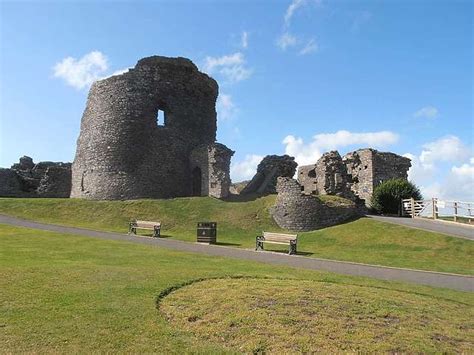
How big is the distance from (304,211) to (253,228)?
3175 millimetres

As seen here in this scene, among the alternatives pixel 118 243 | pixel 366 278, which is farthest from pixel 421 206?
pixel 118 243

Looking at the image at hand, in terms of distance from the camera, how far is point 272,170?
33625 millimetres

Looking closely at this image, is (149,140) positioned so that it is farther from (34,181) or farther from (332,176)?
(332,176)

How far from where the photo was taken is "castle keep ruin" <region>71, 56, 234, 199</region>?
108 ft

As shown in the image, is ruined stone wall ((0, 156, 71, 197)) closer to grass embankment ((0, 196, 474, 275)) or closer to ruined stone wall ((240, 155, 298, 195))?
grass embankment ((0, 196, 474, 275))

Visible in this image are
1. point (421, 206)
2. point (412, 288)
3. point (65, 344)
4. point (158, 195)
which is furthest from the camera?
point (158, 195)

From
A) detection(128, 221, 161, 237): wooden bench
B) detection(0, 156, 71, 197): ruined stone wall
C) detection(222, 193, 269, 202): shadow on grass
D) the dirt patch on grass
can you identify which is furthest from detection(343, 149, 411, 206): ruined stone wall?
the dirt patch on grass

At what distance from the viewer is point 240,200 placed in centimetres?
3066

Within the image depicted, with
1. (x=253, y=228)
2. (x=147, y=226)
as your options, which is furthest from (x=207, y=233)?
(x=253, y=228)

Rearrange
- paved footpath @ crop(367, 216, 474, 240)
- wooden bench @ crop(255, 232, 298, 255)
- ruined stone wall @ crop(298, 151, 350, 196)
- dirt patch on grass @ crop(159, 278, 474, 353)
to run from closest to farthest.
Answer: dirt patch on grass @ crop(159, 278, 474, 353) < wooden bench @ crop(255, 232, 298, 255) < paved footpath @ crop(367, 216, 474, 240) < ruined stone wall @ crop(298, 151, 350, 196)

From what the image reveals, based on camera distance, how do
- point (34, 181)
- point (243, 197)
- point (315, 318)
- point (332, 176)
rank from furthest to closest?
point (34, 181), point (243, 197), point (332, 176), point (315, 318)

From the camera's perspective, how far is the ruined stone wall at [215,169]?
31.8 m

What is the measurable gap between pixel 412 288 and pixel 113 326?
320 inches

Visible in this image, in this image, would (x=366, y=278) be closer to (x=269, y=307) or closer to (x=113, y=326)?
(x=269, y=307)
